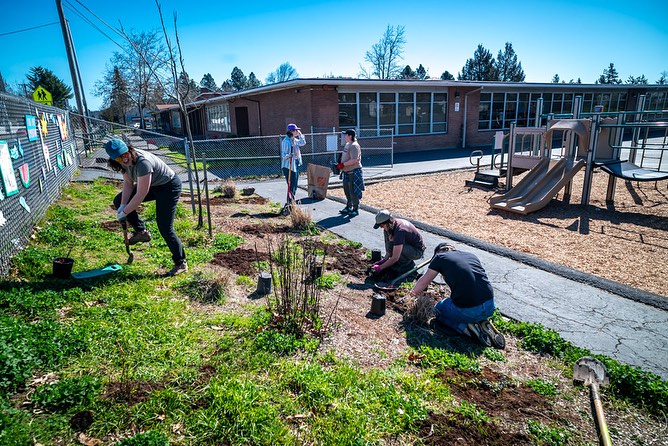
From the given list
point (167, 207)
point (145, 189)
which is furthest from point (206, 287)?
point (145, 189)

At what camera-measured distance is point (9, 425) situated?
2422mm

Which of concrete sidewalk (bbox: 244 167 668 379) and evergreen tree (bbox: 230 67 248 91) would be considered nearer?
concrete sidewalk (bbox: 244 167 668 379)

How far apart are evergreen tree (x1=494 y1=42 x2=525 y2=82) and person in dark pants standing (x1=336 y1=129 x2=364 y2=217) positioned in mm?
73483

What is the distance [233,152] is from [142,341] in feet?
73.6

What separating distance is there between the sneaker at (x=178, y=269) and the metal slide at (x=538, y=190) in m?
7.03

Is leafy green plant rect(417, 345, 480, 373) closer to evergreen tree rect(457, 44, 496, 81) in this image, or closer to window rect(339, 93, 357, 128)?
window rect(339, 93, 357, 128)

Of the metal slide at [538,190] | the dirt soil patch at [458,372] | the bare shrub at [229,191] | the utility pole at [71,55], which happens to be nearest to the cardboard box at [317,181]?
the bare shrub at [229,191]

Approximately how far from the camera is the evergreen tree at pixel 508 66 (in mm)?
72250

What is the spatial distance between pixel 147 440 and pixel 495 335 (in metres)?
3.14

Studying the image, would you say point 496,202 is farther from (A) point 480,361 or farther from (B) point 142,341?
(B) point 142,341

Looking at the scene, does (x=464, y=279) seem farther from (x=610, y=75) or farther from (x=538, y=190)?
(x=610, y=75)

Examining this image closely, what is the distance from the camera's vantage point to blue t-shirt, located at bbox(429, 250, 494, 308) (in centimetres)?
389

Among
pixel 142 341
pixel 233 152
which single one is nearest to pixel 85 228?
pixel 142 341

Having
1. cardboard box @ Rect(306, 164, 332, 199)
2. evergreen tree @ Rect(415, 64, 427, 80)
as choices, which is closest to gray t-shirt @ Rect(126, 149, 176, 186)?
cardboard box @ Rect(306, 164, 332, 199)
